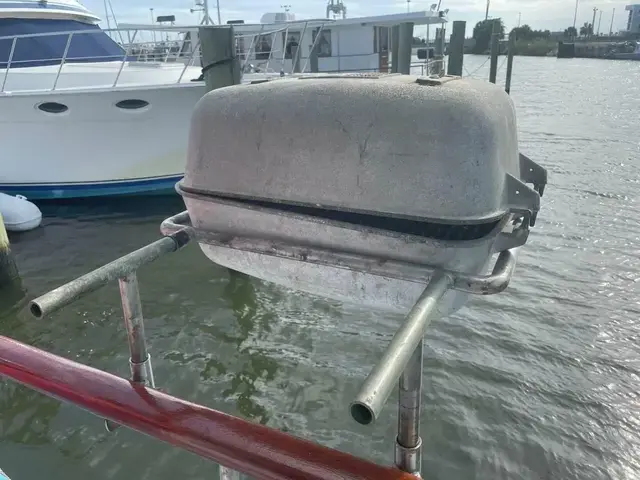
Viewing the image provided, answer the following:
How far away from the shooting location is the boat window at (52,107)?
27.6ft

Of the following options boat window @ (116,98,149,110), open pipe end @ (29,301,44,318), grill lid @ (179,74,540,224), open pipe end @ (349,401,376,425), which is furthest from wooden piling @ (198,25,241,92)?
open pipe end @ (349,401,376,425)

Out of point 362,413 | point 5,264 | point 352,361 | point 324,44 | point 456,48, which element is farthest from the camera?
point 324,44

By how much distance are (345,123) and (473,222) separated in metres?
0.48

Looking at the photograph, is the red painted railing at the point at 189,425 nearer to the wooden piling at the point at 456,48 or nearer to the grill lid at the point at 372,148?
the grill lid at the point at 372,148

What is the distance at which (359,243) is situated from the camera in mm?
1629

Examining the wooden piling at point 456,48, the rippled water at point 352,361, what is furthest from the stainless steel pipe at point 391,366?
the wooden piling at point 456,48

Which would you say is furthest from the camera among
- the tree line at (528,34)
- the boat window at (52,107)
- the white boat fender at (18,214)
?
the tree line at (528,34)

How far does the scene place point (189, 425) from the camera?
1.38m

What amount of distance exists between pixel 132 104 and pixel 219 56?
10.1 feet

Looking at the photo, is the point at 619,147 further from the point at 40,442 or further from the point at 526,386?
the point at 40,442

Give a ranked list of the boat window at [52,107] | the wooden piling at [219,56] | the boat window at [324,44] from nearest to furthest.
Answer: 1. the wooden piling at [219,56]
2. the boat window at [52,107]
3. the boat window at [324,44]

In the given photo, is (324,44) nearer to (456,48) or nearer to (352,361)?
(456,48)

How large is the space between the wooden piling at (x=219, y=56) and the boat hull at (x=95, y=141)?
2.38 meters

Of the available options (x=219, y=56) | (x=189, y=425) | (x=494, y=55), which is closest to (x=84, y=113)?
(x=219, y=56)
